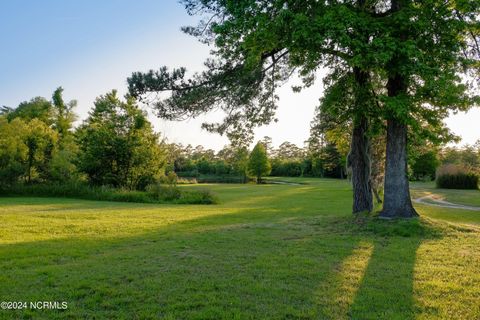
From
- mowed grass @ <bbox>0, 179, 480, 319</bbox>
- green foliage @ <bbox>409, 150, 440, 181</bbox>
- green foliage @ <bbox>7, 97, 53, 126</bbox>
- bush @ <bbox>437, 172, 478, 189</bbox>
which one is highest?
green foliage @ <bbox>7, 97, 53, 126</bbox>

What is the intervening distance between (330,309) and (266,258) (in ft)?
8.39

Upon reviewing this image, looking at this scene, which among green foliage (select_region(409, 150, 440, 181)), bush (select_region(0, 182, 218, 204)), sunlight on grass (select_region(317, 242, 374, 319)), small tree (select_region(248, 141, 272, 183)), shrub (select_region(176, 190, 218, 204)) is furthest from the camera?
small tree (select_region(248, 141, 272, 183))

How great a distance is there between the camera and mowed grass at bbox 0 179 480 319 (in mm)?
4441

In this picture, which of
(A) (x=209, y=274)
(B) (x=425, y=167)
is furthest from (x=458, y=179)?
(A) (x=209, y=274)

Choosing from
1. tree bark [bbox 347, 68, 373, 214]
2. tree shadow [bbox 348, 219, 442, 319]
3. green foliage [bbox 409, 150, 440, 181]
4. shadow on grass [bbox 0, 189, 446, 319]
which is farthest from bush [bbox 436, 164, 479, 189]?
shadow on grass [bbox 0, 189, 446, 319]

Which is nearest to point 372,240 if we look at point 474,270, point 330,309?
point 474,270

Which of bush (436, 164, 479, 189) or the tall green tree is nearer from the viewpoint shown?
the tall green tree

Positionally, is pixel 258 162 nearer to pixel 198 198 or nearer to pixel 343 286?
pixel 198 198

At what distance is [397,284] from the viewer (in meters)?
5.44

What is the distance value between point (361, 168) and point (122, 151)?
20.3m

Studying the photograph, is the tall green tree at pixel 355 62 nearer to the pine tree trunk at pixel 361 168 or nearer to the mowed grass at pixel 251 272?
the pine tree trunk at pixel 361 168

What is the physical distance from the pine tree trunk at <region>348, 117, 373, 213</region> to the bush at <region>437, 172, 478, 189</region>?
31651mm

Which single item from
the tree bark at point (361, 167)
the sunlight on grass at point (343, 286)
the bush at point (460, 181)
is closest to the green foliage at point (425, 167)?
the bush at point (460, 181)

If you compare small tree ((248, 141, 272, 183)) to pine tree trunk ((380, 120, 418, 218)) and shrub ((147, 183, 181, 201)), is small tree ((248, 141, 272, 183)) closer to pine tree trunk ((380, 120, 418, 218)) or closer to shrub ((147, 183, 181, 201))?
shrub ((147, 183, 181, 201))
